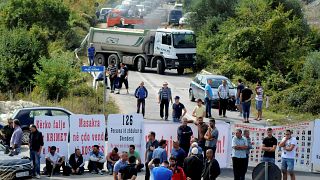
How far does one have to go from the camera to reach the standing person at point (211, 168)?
752 inches


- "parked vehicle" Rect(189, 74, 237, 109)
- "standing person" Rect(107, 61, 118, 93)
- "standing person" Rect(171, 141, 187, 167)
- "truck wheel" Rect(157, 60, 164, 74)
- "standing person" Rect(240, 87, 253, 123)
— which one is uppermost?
"truck wheel" Rect(157, 60, 164, 74)

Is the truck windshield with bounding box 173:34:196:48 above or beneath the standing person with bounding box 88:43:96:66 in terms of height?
above

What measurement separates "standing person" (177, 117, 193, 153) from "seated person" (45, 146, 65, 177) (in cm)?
351

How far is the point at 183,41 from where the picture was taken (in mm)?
46562

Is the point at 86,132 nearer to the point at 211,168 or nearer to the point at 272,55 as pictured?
the point at 211,168

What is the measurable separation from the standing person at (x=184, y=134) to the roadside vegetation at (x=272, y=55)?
12521mm

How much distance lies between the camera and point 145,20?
247ft

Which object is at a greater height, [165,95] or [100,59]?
[100,59]

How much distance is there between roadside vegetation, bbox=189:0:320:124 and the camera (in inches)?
1486

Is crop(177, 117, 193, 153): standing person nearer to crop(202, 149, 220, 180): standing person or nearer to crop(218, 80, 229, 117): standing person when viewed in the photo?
crop(202, 149, 220, 180): standing person

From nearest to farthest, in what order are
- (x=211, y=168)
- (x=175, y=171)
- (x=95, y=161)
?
(x=175, y=171) < (x=211, y=168) < (x=95, y=161)

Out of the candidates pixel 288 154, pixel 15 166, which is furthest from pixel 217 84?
pixel 15 166

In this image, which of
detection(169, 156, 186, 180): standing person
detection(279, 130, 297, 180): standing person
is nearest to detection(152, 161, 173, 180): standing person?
detection(169, 156, 186, 180): standing person

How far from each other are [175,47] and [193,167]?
88.7ft
